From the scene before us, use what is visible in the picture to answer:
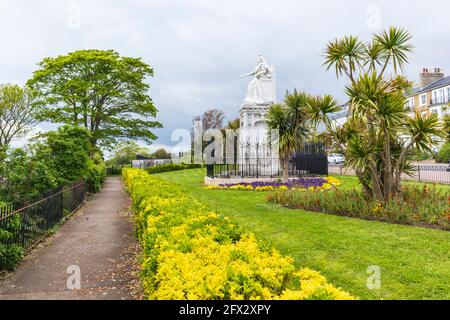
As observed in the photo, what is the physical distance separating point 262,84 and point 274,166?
5.49 m

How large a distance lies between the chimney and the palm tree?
1773 inches

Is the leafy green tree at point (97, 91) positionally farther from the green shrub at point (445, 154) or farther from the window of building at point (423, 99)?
the window of building at point (423, 99)

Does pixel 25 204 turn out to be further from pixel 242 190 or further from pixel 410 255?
pixel 242 190

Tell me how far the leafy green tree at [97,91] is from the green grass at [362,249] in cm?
2509

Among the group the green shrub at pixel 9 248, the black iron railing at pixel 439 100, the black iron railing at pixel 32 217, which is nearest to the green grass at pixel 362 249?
the green shrub at pixel 9 248

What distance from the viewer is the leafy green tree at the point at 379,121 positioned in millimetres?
8977

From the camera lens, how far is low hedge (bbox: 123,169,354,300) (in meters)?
2.74

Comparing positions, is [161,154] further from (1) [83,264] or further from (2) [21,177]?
(1) [83,264]

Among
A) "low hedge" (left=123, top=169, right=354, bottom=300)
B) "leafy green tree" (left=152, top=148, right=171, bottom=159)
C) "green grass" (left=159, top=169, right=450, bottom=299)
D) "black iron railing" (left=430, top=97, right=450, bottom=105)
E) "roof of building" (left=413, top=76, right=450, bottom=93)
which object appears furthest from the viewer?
"leafy green tree" (left=152, top=148, right=171, bottom=159)

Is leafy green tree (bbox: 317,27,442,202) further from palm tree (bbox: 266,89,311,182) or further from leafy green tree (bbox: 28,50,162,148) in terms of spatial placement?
leafy green tree (bbox: 28,50,162,148)

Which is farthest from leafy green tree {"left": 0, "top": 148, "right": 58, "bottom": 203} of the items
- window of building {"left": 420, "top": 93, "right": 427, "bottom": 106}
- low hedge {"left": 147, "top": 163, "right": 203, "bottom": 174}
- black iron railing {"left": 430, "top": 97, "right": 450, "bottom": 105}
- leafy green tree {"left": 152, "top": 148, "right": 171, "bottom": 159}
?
window of building {"left": 420, "top": 93, "right": 427, "bottom": 106}

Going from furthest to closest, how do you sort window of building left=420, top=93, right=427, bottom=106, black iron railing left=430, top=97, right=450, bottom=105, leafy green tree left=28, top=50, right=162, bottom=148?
1. window of building left=420, top=93, right=427, bottom=106
2. black iron railing left=430, top=97, right=450, bottom=105
3. leafy green tree left=28, top=50, right=162, bottom=148
